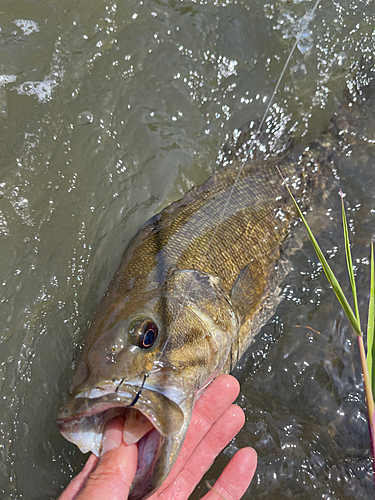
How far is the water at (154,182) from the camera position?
8.92ft

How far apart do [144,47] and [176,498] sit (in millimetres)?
3670

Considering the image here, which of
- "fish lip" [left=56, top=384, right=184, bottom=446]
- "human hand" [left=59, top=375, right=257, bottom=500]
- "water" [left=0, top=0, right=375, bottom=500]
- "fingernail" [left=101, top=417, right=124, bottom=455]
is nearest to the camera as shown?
"fish lip" [left=56, top=384, right=184, bottom=446]

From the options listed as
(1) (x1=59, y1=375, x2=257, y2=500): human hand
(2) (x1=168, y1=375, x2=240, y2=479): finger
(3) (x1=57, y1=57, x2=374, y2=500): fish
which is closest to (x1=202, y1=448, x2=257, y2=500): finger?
(1) (x1=59, y1=375, x2=257, y2=500): human hand

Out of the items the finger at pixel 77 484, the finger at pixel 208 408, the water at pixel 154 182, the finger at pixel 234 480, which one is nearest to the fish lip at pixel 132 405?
the finger at pixel 77 484

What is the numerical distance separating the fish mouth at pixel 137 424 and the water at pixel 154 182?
782 mm

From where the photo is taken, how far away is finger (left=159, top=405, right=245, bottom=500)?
2.38m

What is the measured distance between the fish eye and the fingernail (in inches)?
16.3

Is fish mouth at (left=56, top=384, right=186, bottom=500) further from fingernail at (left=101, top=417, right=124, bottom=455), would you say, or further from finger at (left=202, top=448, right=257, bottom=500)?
finger at (left=202, top=448, right=257, bottom=500)

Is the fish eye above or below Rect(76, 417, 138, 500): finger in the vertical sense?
above

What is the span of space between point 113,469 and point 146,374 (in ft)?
1.63

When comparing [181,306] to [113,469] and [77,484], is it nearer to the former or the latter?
[113,469]

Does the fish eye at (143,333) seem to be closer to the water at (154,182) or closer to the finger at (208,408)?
the finger at (208,408)

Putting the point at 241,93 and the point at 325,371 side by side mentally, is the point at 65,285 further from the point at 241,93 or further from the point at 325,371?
the point at 241,93

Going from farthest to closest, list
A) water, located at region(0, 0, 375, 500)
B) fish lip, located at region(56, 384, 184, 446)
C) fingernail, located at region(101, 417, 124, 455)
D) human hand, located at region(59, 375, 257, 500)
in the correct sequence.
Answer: water, located at region(0, 0, 375, 500), human hand, located at region(59, 375, 257, 500), fingernail, located at region(101, 417, 124, 455), fish lip, located at region(56, 384, 184, 446)
